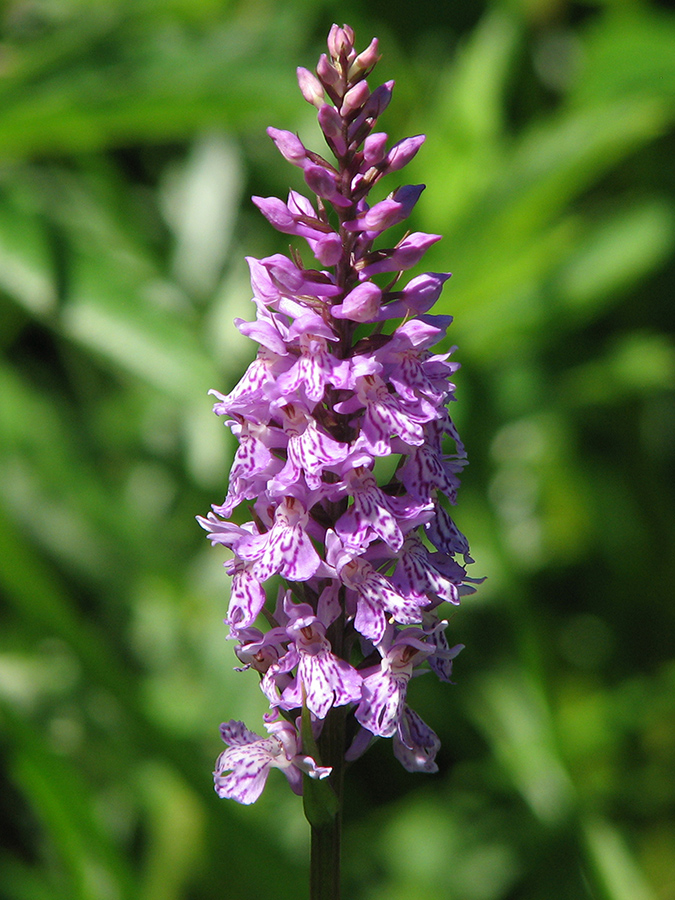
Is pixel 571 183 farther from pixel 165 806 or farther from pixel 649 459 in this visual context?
pixel 165 806

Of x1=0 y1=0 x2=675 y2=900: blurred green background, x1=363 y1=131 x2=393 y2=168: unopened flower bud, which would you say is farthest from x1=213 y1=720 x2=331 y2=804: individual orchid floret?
x1=0 y1=0 x2=675 y2=900: blurred green background

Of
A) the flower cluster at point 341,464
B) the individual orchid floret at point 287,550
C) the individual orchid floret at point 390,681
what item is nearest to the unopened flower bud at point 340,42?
the flower cluster at point 341,464

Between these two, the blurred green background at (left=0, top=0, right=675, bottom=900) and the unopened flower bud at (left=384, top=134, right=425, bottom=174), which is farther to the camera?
the blurred green background at (left=0, top=0, right=675, bottom=900)

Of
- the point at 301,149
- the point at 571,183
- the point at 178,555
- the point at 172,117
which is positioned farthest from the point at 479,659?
the point at 301,149

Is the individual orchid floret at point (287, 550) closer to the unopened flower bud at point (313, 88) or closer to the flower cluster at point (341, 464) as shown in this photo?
the flower cluster at point (341, 464)

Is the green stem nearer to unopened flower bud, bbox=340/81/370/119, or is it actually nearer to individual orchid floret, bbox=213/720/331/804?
individual orchid floret, bbox=213/720/331/804

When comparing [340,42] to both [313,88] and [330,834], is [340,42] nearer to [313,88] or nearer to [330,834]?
[313,88]
